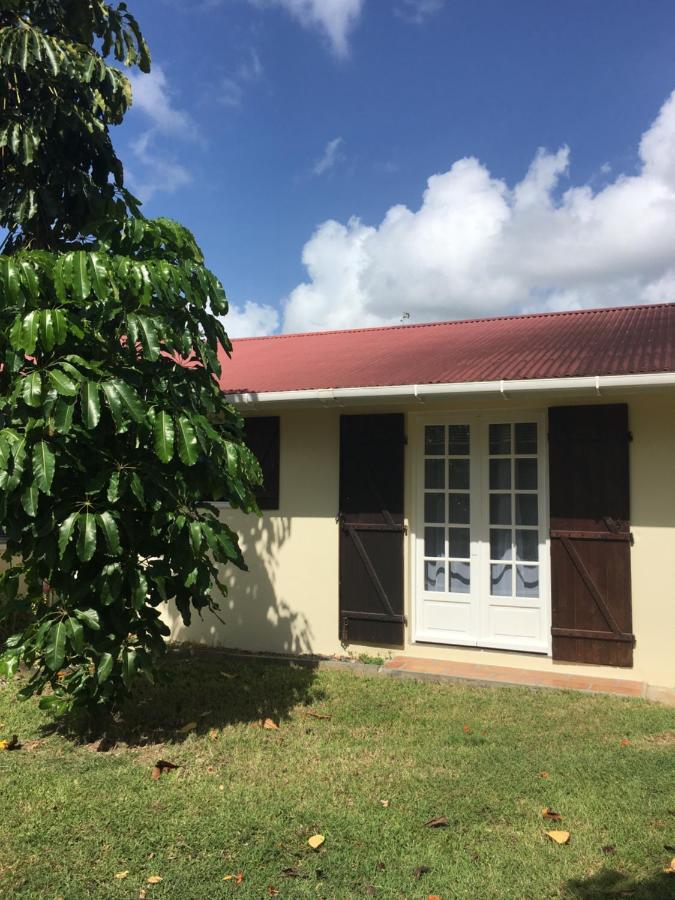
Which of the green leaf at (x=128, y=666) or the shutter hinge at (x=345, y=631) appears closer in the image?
the green leaf at (x=128, y=666)

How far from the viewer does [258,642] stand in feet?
22.3

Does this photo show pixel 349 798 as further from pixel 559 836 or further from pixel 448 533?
pixel 448 533

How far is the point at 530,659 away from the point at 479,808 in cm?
276

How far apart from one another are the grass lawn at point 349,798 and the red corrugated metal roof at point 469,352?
8.65 feet

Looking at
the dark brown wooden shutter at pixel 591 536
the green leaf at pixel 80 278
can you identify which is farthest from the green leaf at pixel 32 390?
the dark brown wooden shutter at pixel 591 536

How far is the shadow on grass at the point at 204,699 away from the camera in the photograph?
4.36 meters

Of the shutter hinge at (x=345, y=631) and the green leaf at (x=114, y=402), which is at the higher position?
the green leaf at (x=114, y=402)

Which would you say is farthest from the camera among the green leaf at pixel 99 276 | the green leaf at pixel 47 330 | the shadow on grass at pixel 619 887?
the green leaf at pixel 99 276

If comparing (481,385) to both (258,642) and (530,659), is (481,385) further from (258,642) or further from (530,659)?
(258,642)

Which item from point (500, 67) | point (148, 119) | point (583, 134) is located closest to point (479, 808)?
point (148, 119)

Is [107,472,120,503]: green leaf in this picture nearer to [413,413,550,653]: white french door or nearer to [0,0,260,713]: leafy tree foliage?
[0,0,260,713]: leafy tree foliage

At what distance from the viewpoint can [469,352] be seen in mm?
6816

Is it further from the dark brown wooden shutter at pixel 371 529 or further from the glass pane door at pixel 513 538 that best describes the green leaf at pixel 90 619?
the glass pane door at pixel 513 538

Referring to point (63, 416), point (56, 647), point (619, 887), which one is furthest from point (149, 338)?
point (619, 887)
